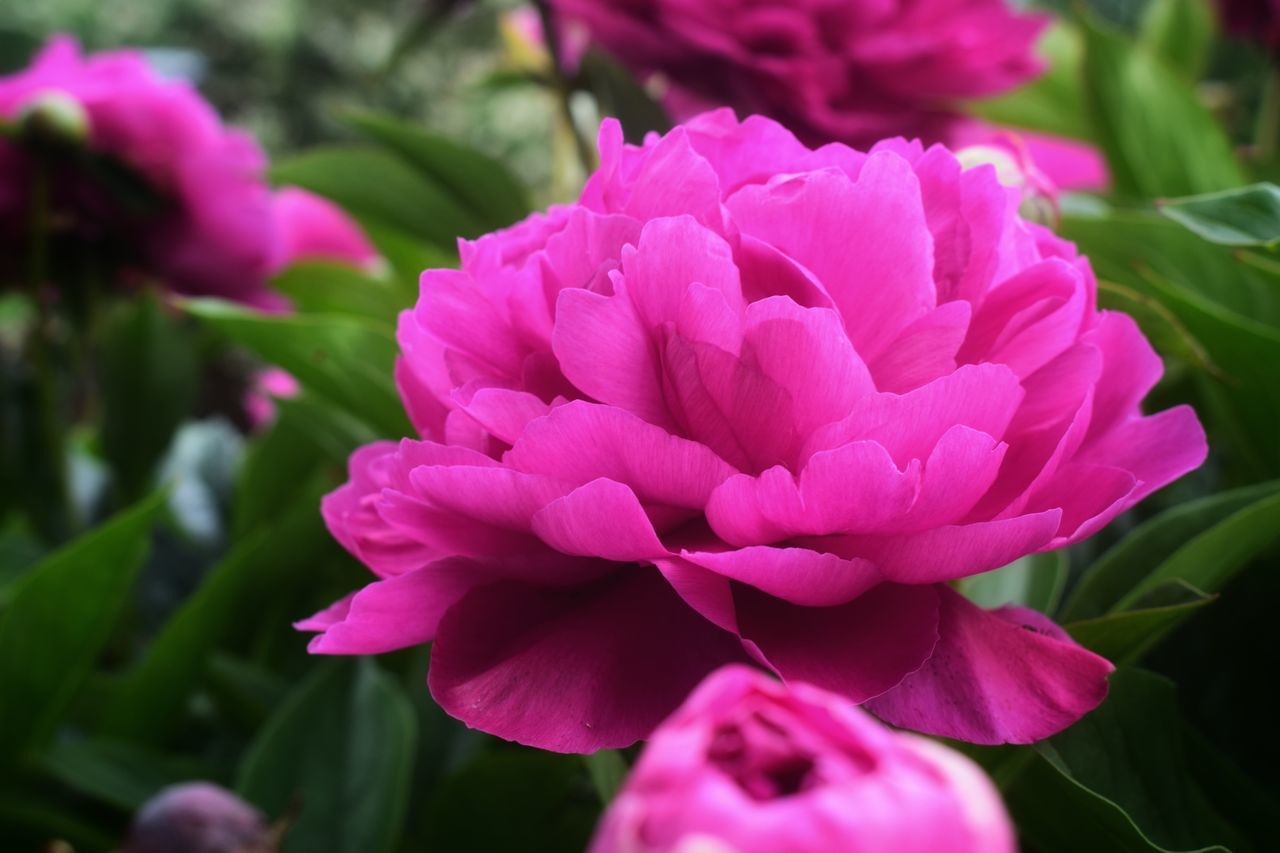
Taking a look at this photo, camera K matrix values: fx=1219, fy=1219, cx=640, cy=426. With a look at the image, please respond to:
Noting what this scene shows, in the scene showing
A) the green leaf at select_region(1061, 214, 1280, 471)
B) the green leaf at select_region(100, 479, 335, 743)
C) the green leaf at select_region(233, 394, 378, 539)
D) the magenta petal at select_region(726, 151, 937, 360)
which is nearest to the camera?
the magenta petal at select_region(726, 151, 937, 360)

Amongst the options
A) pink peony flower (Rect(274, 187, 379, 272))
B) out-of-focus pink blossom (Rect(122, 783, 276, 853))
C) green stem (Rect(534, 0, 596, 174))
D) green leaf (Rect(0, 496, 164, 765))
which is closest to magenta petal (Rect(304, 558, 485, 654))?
out-of-focus pink blossom (Rect(122, 783, 276, 853))

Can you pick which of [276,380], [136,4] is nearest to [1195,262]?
[276,380]

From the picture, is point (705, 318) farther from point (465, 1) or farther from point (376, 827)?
point (465, 1)

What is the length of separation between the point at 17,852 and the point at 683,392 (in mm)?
350

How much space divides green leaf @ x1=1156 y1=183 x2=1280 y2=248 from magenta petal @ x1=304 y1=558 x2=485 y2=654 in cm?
16

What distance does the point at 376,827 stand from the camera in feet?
1.12

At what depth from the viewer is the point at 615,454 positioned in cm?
19

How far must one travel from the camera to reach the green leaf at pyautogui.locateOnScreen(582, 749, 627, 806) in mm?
242

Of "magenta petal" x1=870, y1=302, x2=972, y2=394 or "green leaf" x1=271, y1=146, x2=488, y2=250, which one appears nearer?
"magenta petal" x1=870, y1=302, x2=972, y2=394

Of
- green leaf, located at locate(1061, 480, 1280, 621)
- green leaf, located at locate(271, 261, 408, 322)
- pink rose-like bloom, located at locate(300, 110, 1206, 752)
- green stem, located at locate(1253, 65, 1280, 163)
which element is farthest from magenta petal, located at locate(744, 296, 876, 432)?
green stem, located at locate(1253, 65, 1280, 163)

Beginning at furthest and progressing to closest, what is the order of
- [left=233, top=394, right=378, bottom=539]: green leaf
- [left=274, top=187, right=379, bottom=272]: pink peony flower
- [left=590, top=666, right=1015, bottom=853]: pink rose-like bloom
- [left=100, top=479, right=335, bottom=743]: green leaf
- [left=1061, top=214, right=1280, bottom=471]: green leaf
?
[left=274, top=187, right=379, bottom=272]: pink peony flower < [left=233, top=394, right=378, bottom=539]: green leaf < [left=100, top=479, right=335, bottom=743]: green leaf < [left=1061, top=214, right=1280, bottom=471]: green leaf < [left=590, top=666, right=1015, bottom=853]: pink rose-like bloom

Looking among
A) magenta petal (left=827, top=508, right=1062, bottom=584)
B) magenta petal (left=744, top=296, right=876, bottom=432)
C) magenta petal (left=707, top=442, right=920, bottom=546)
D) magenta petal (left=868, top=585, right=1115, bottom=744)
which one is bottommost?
magenta petal (left=868, top=585, right=1115, bottom=744)

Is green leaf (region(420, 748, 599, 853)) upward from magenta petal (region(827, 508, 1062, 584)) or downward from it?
downward

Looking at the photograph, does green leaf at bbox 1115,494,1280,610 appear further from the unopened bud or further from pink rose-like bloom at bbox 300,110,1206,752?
the unopened bud
